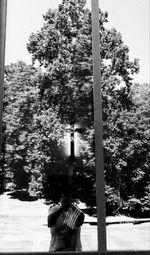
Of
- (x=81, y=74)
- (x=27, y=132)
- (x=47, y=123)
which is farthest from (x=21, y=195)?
(x=81, y=74)

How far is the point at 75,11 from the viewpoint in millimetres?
10875

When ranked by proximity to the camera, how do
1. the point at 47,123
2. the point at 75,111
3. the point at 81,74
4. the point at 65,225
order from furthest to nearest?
the point at 81,74 < the point at 75,111 < the point at 47,123 < the point at 65,225

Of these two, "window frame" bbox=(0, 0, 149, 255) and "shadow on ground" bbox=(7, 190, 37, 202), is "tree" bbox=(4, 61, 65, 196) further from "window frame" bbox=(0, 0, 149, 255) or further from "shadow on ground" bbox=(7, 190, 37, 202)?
"window frame" bbox=(0, 0, 149, 255)

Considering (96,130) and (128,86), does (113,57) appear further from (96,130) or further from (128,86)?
(96,130)

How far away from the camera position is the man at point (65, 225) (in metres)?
1.41

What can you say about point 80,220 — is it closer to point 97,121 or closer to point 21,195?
point 97,121

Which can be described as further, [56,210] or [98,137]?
[56,210]

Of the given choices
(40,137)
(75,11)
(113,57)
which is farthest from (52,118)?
(75,11)

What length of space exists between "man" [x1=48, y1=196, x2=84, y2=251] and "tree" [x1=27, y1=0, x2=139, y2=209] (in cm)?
790

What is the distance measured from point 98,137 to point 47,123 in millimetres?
8534

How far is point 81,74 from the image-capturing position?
10578 millimetres

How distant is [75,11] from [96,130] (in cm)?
1063

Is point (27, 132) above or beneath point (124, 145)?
above

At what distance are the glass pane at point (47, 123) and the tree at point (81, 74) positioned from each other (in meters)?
0.04
